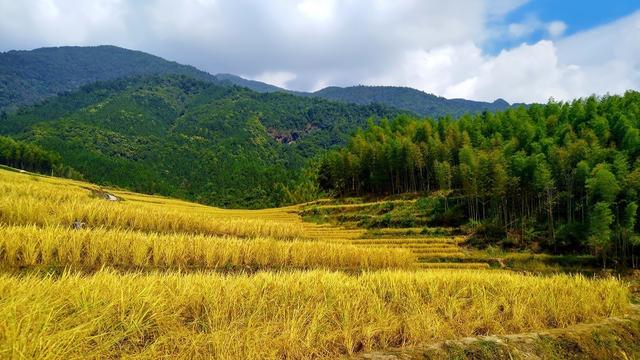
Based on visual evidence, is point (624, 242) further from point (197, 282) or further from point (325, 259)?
point (197, 282)

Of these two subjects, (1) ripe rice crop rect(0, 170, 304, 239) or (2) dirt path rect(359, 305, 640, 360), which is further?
(1) ripe rice crop rect(0, 170, 304, 239)

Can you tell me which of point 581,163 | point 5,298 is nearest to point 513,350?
point 5,298

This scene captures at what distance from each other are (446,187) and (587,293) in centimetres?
5213

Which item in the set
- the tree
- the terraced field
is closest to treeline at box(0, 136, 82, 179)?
the terraced field

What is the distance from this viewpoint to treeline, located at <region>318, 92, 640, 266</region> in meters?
38.0

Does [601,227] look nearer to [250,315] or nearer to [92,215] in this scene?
[250,315]

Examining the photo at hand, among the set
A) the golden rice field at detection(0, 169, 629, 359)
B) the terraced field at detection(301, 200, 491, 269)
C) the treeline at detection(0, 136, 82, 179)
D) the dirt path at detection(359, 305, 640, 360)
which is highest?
the treeline at detection(0, 136, 82, 179)

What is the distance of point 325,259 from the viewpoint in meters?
18.7

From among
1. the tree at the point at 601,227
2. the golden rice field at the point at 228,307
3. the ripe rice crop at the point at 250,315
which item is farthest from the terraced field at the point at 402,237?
the ripe rice crop at the point at 250,315

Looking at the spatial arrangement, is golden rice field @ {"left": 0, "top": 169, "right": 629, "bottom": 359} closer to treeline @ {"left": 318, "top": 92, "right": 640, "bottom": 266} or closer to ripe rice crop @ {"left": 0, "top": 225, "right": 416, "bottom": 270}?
ripe rice crop @ {"left": 0, "top": 225, "right": 416, "bottom": 270}

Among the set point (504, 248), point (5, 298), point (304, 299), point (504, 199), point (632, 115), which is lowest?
point (504, 248)

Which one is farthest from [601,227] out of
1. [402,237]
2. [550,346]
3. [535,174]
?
[550,346]

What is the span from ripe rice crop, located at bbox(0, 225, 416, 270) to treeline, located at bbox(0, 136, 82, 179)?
118153 mm

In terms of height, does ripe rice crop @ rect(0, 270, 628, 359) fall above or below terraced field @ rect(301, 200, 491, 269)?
above
